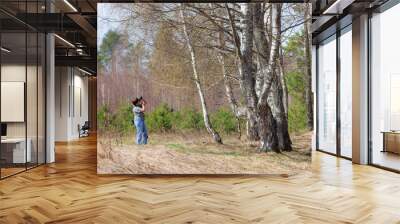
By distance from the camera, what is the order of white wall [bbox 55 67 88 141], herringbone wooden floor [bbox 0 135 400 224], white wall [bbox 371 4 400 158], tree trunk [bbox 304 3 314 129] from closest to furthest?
herringbone wooden floor [bbox 0 135 400 224]
tree trunk [bbox 304 3 314 129]
white wall [bbox 371 4 400 158]
white wall [bbox 55 67 88 141]

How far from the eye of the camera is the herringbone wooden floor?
4.08m

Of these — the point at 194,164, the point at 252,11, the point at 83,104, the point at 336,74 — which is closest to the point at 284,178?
the point at 194,164

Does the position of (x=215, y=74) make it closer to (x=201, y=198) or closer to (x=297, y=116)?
(x=297, y=116)

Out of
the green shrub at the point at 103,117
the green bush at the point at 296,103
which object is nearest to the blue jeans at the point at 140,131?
the green shrub at the point at 103,117

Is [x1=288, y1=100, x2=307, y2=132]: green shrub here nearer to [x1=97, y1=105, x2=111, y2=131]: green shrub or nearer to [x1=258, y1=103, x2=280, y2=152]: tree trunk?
[x1=258, y1=103, x2=280, y2=152]: tree trunk

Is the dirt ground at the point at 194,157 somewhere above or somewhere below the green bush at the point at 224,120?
below

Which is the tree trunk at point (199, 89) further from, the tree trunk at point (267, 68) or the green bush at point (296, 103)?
the green bush at point (296, 103)

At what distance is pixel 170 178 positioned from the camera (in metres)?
6.54

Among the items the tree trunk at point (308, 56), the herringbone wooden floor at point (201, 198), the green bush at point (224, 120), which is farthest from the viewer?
the green bush at point (224, 120)

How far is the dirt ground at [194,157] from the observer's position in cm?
662

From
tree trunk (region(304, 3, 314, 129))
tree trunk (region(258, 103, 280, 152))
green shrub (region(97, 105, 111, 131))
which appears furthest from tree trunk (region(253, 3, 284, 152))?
green shrub (region(97, 105, 111, 131))

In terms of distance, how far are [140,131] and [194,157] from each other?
104 cm

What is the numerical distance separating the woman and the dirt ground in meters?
0.11

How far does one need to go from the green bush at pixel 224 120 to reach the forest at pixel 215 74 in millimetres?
17
